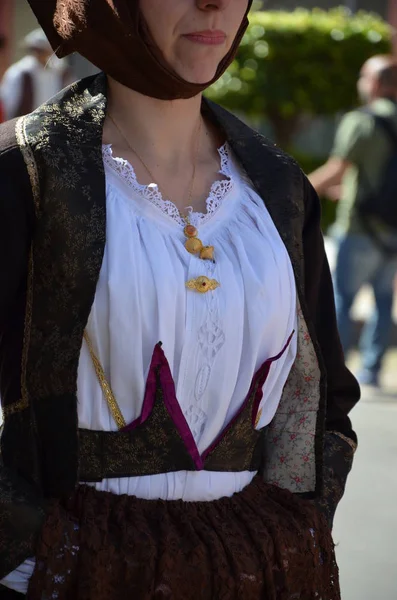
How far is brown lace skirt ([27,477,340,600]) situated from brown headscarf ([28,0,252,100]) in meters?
0.75

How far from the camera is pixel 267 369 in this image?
2275 mm

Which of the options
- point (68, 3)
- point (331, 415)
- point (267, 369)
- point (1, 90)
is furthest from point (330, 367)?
point (1, 90)

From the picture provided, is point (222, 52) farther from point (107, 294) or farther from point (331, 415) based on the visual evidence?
point (331, 415)

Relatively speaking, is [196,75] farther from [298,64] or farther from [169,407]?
[298,64]

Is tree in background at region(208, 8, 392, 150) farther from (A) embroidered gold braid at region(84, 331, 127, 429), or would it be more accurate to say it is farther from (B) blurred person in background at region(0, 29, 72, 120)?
(A) embroidered gold braid at region(84, 331, 127, 429)

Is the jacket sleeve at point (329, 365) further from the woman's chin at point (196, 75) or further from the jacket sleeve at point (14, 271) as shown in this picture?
the jacket sleeve at point (14, 271)

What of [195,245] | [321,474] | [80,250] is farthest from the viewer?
[321,474]

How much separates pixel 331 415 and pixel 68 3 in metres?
1.01

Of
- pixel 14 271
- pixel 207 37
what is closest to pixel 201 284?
pixel 14 271

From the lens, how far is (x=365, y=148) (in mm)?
7418

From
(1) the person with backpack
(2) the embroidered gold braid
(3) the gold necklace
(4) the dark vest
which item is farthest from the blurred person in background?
(2) the embroidered gold braid

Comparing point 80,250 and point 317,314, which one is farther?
point 317,314

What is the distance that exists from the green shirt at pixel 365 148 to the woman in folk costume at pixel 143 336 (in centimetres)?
514

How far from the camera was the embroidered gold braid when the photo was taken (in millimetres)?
2127
